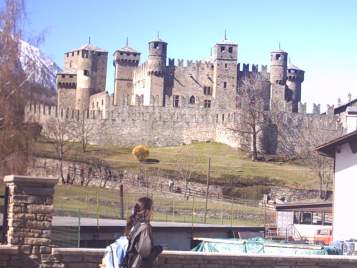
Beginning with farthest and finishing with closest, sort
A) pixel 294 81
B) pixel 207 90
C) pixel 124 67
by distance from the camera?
pixel 124 67 → pixel 294 81 → pixel 207 90

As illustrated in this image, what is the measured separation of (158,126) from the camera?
76875 millimetres

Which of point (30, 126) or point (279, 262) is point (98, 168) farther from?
point (279, 262)

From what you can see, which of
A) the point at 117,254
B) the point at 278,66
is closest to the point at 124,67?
the point at 278,66

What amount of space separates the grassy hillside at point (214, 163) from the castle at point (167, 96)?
2.37 meters

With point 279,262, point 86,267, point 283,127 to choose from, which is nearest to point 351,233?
point 279,262

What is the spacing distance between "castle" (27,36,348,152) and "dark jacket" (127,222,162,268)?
6052cm

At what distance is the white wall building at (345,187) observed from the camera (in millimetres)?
24141

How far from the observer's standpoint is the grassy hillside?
5959cm

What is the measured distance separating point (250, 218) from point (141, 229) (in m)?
34.4

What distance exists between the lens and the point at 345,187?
24719 mm

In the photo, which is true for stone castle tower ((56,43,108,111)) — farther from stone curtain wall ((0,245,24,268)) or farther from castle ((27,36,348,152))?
stone curtain wall ((0,245,24,268))

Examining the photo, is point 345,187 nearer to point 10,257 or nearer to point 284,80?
point 10,257

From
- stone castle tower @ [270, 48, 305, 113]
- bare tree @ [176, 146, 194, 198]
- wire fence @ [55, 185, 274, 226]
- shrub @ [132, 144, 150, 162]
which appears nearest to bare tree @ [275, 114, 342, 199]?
stone castle tower @ [270, 48, 305, 113]

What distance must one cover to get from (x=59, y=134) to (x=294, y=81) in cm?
2979
